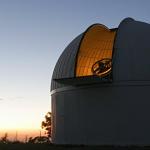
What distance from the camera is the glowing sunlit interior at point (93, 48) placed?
997 inches

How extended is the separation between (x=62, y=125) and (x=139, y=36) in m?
6.51

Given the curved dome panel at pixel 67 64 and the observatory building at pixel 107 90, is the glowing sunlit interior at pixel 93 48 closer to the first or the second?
the observatory building at pixel 107 90

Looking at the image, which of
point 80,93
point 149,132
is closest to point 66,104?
point 80,93

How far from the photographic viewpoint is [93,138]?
24.1 m

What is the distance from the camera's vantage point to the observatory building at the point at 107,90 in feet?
76.5

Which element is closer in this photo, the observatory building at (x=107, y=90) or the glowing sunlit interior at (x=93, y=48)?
Answer: the observatory building at (x=107, y=90)

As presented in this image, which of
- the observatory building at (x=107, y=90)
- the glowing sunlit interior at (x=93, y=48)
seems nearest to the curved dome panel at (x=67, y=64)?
the observatory building at (x=107, y=90)

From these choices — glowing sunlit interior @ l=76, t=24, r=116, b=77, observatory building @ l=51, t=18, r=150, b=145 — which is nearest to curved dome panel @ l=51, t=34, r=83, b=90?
observatory building @ l=51, t=18, r=150, b=145

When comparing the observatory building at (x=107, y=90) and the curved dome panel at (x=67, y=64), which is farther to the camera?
the curved dome panel at (x=67, y=64)

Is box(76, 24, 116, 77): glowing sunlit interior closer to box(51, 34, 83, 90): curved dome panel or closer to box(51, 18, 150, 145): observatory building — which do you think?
box(51, 18, 150, 145): observatory building

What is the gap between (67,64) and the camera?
84.9 ft

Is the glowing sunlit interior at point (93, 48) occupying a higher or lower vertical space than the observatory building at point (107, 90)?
higher

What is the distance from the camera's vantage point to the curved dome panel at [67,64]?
25.4 metres

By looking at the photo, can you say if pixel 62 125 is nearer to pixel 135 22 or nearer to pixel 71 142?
pixel 71 142
